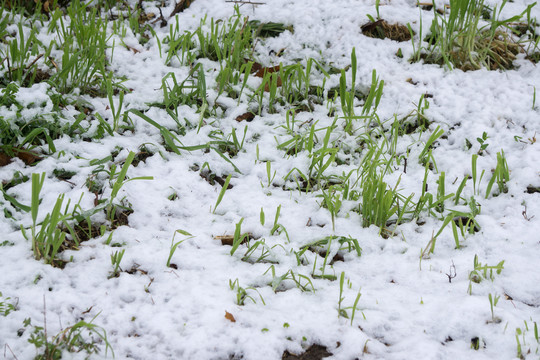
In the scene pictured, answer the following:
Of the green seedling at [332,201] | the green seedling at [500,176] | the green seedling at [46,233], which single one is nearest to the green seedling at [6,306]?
the green seedling at [46,233]

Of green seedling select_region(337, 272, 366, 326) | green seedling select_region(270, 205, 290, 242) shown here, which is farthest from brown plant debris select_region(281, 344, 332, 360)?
green seedling select_region(270, 205, 290, 242)

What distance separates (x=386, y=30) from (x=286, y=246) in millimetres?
1917

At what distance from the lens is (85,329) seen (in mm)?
1480

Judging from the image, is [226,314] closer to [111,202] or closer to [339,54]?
[111,202]

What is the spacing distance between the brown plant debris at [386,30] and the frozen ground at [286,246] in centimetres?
15

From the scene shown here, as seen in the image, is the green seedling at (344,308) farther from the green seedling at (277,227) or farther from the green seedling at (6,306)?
the green seedling at (6,306)

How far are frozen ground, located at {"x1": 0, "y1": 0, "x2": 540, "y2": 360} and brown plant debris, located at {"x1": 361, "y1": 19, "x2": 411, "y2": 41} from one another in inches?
5.8

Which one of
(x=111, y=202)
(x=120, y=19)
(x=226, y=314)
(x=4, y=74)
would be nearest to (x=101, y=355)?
(x=226, y=314)

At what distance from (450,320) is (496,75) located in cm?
181

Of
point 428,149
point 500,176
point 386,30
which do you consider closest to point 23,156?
point 428,149

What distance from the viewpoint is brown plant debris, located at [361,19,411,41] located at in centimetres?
318

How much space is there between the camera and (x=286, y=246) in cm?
195

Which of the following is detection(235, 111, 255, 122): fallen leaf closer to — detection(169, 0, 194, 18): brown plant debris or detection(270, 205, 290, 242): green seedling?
detection(270, 205, 290, 242): green seedling

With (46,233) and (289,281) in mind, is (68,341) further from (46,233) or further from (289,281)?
(289,281)
